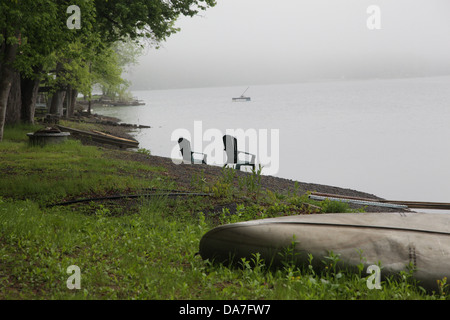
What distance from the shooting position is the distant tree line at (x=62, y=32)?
376 inches

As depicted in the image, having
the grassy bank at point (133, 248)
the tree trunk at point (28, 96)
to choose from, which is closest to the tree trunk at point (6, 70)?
the grassy bank at point (133, 248)

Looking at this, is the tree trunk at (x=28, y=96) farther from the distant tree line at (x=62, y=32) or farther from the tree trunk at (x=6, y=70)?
the tree trunk at (x=6, y=70)

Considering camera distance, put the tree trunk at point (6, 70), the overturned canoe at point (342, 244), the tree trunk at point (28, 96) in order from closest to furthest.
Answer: the overturned canoe at point (342, 244), the tree trunk at point (6, 70), the tree trunk at point (28, 96)

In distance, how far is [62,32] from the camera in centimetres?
1069

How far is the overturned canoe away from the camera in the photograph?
4.32 metres

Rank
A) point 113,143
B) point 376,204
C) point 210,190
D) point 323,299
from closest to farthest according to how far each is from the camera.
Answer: point 323,299 < point 210,190 < point 376,204 < point 113,143

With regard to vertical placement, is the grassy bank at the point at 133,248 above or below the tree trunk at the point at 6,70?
below

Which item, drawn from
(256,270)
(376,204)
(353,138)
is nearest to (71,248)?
(256,270)

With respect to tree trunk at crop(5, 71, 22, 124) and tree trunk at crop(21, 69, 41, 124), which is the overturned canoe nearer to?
tree trunk at crop(5, 71, 22, 124)

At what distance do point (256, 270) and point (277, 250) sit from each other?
0.34m

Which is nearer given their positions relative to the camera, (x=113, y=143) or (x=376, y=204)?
(x=376, y=204)

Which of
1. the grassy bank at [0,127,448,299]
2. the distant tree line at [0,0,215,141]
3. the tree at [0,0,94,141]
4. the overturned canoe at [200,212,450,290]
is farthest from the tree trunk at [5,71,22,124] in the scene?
the overturned canoe at [200,212,450,290]

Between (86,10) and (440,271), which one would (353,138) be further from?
(440,271)

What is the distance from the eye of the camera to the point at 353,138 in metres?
35.2
